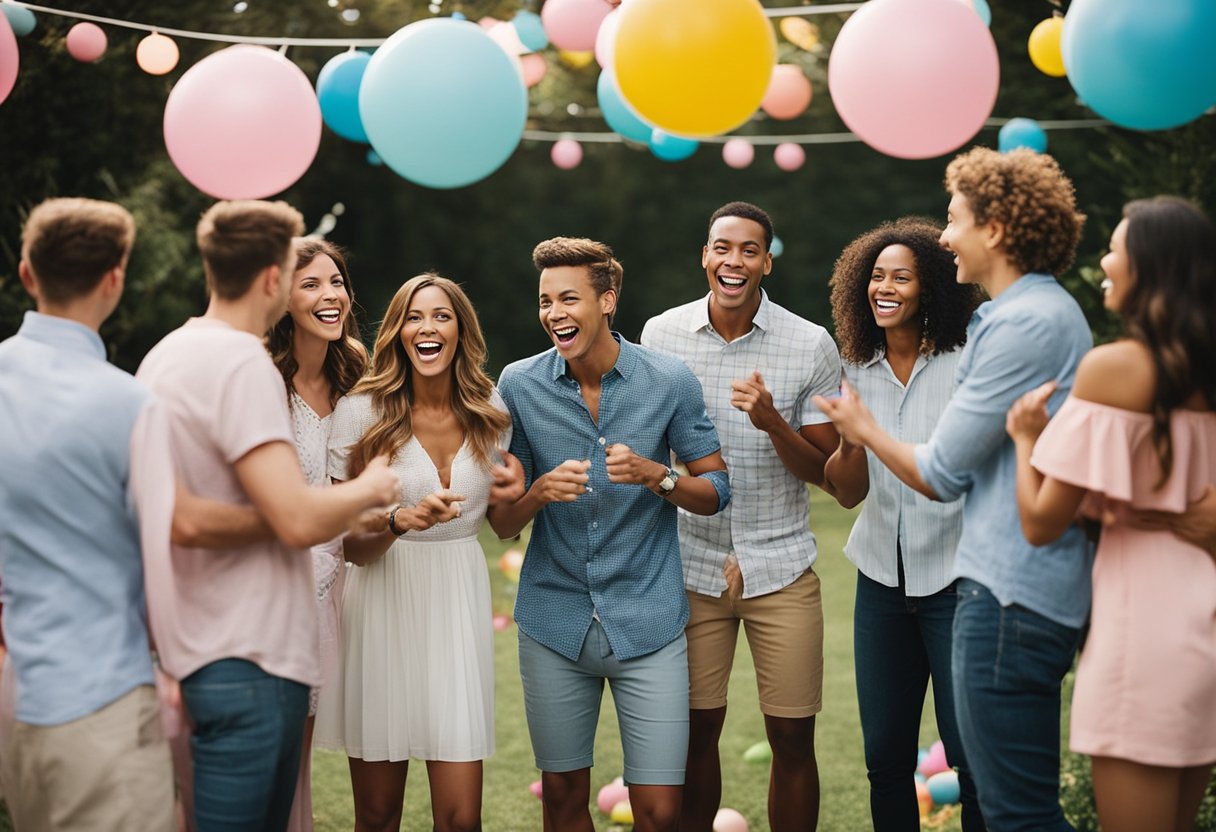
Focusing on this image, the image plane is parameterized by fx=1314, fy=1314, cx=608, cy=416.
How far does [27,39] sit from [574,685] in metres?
5.78

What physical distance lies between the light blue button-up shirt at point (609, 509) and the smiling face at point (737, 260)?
Answer: 0.36 meters

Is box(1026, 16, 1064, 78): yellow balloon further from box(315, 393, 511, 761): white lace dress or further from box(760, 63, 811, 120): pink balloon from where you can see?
box(315, 393, 511, 761): white lace dress

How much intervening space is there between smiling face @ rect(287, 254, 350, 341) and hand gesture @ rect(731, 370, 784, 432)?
112cm

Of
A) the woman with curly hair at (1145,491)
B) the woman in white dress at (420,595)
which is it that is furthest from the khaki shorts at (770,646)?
the woman with curly hair at (1145,491)

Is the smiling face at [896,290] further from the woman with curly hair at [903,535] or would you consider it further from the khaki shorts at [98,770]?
the khaki shorts at [98,770]

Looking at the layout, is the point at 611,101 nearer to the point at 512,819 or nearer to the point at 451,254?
the point at 512,819

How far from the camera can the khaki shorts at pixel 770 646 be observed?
3.83 metres

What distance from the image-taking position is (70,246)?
8.16 feet

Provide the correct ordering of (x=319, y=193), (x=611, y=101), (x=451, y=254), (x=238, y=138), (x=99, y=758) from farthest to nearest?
(x=451, y=254)
(x=319, y=193)
(x=611, y=101)
(x=238, y=138)
(x=99, y=758)

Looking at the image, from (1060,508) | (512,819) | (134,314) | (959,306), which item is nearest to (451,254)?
(134,314)

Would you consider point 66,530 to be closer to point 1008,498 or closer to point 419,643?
point 419,643

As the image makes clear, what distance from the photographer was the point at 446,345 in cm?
360

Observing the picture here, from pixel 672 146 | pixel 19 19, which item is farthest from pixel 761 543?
pixel 672 146

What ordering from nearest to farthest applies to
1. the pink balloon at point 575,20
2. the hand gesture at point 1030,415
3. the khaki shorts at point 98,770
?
the khaki shorts at point 98,770 < the hand gesture at point 1030,415 < the pink balloon at point 575,20
